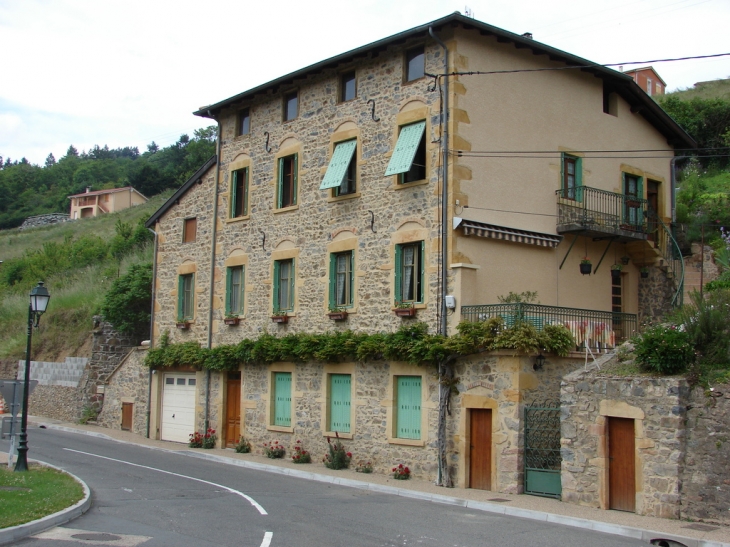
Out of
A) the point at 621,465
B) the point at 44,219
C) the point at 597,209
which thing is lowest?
the point at 621,465

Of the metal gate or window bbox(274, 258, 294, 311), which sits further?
window bbox(274, 258, 294, 311)

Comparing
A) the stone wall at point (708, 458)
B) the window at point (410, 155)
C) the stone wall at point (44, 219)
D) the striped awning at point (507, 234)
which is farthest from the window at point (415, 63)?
the stone wall at point (44, 219)

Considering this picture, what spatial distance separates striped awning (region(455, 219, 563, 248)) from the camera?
17.6 metres

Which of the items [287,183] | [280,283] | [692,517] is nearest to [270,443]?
[280,283]

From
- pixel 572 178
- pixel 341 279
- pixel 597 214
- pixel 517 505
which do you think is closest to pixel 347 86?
pixel 341 279

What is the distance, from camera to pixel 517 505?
46.7 feet

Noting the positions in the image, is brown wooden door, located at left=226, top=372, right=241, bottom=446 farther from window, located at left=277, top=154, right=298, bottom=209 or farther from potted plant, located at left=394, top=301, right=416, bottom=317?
potted plant, located at left=394, top=301, right=416, bottom=317

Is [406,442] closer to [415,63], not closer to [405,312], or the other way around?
[405,312]

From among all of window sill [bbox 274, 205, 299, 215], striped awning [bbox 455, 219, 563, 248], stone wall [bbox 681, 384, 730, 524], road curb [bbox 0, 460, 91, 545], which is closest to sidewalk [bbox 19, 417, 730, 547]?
stone wall [bbox 681, 384, 730, 524]

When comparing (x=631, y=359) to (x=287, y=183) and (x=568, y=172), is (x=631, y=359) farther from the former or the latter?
(x=287, y=183)

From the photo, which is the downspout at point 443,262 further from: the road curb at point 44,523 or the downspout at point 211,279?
the downspout at point 211,279

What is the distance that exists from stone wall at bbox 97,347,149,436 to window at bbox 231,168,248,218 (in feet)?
22.1

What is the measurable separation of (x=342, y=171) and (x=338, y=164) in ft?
1.32

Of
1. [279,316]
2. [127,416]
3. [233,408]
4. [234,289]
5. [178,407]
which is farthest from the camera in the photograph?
[127,416]
